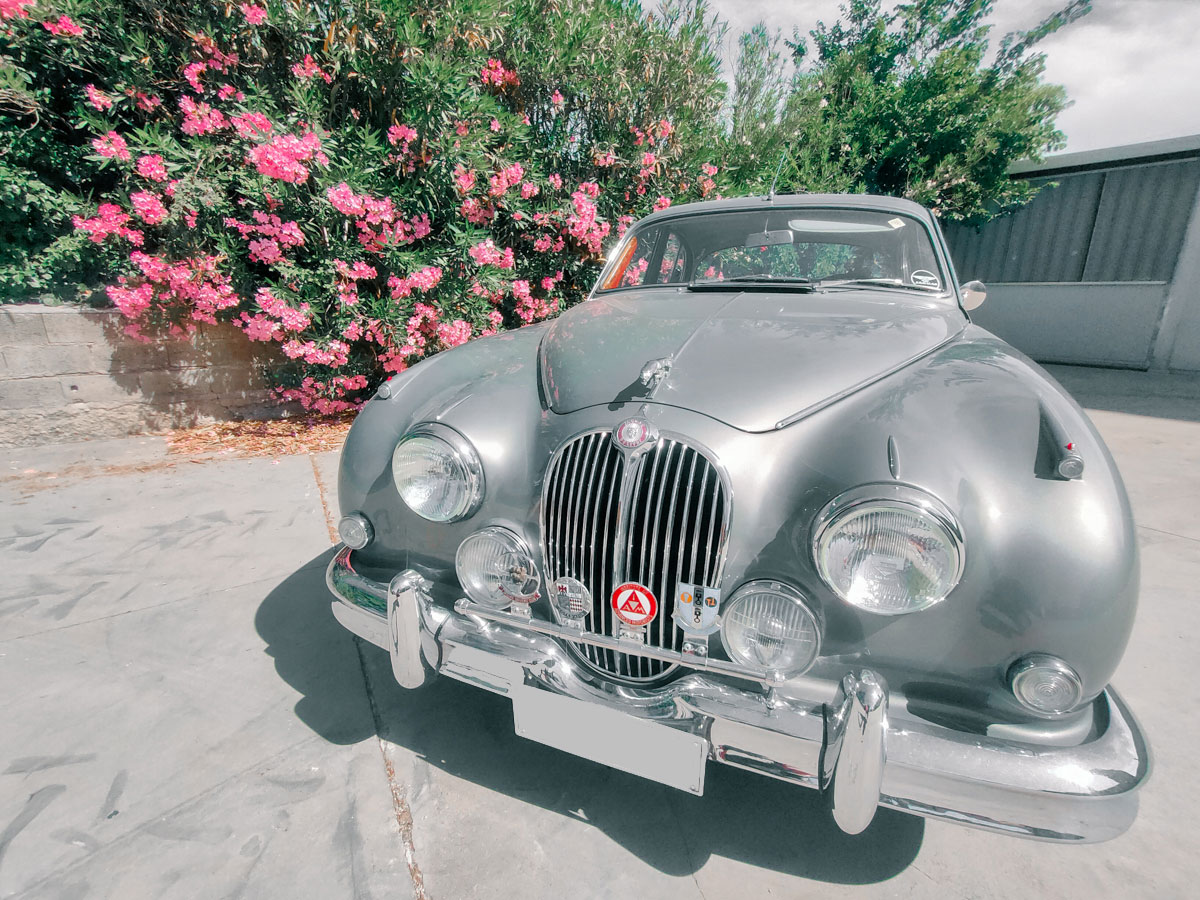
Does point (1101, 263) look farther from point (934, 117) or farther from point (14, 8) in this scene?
point (14, 8)

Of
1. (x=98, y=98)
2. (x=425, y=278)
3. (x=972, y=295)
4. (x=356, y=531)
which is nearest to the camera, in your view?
(x=356, y=531)

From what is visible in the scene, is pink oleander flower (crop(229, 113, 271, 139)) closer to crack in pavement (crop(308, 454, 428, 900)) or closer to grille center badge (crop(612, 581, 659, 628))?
crack in pavement (crop(308, 454, 428, 900))

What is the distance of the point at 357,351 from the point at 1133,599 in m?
5.28

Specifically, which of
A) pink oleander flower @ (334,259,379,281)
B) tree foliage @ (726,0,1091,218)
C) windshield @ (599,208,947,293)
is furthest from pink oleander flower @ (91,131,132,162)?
tree foliage @ (726,0,1091,218)

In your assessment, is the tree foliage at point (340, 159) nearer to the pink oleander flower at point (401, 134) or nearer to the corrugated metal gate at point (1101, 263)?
the pink oleander flower at point (401, 134)

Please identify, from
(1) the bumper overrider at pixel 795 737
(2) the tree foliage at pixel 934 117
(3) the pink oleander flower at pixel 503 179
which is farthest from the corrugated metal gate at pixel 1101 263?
(1) the bumper overrider at pixel 795 737

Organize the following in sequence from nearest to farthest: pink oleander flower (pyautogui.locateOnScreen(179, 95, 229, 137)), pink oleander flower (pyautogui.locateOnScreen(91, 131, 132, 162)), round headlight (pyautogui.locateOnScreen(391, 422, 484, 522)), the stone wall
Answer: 1. round headlight (pyautogui.locateOnScreen(391, 422, 484, 522))
2. pink oleander flower (pyautogui.locateOnScreen(91, 131, 132, 162))
3. pink oleander flower (pyautogui.locateOnScreen(179, 95, 229, 137))
4. the stone wall

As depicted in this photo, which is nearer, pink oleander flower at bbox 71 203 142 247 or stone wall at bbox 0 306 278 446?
pink oleander flower at bbox 71 203 142 247

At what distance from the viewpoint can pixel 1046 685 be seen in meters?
1.21

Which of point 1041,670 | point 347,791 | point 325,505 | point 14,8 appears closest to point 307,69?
point 14,8

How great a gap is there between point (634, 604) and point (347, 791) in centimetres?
107

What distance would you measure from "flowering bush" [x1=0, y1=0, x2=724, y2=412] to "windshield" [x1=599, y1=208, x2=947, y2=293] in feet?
7.49

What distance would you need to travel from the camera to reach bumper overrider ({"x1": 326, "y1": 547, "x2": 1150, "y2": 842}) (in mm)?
1164

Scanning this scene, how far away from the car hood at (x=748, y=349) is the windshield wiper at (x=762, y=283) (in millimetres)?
54
